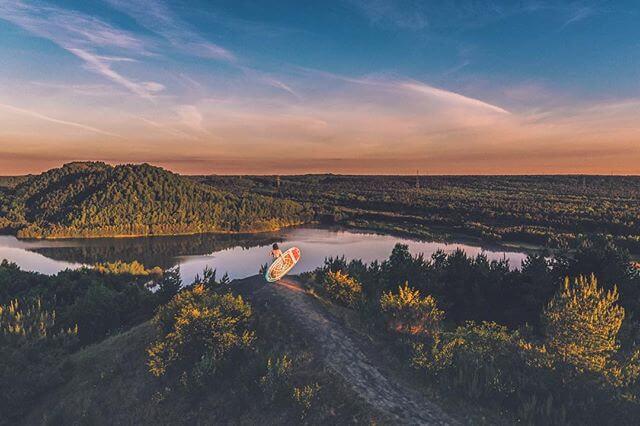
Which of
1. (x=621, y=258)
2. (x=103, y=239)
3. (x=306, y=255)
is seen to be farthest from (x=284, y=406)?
(x=103, y=239)

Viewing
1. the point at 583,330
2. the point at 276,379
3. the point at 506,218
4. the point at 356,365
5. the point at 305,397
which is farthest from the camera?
the point at 506,218

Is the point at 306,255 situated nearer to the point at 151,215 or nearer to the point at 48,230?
the point at 151,215

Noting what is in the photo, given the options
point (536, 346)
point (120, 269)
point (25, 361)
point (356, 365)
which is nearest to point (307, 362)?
point (356, 365)

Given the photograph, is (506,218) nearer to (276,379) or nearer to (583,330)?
(583,330)

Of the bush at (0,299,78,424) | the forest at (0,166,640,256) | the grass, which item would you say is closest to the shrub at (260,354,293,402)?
the grass

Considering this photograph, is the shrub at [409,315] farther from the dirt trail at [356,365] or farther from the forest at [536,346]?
the dirt trail at [356,365]

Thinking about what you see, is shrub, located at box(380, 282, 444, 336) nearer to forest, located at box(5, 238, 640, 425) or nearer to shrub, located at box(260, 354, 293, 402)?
forest, located at box(5, 238, 640, 425)

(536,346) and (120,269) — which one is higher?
(536,346)
